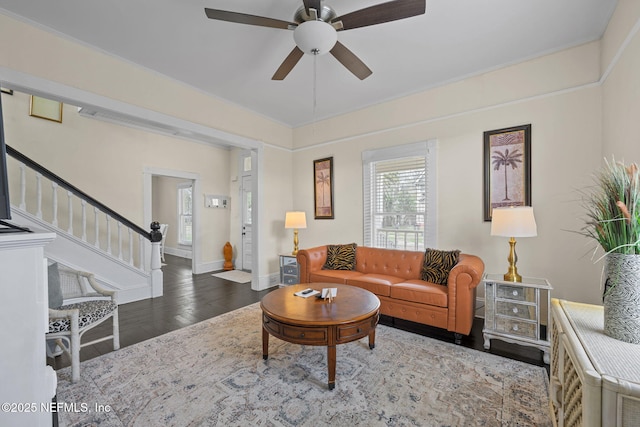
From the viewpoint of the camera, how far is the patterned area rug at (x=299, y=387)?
1.73m

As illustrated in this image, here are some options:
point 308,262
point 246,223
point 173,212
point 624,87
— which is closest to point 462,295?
point 308,262

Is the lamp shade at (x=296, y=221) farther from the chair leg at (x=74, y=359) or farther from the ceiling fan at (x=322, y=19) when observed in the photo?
the chair leg at (x=74, y=359)

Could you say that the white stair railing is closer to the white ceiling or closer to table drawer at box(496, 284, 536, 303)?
the white ceiling

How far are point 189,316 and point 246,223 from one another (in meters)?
3.14

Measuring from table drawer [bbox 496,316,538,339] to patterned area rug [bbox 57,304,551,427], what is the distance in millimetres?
286

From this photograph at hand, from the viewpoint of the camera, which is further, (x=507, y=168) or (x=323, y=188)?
(x=323, y=188)

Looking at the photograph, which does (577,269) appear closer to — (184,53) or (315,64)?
(315,64)

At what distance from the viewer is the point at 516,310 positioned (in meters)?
2.55

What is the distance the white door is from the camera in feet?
21.0

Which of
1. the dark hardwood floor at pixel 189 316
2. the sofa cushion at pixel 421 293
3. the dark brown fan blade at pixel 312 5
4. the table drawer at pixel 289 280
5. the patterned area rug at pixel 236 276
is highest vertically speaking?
the dark brown fan blade at pixel 312 5

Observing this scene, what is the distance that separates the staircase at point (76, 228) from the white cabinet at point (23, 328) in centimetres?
304

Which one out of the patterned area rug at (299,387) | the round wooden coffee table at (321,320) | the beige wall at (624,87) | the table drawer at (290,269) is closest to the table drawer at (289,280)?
the table drawer at (290,269)

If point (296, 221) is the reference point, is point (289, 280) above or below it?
below

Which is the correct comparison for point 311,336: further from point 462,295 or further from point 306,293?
point 462,295
